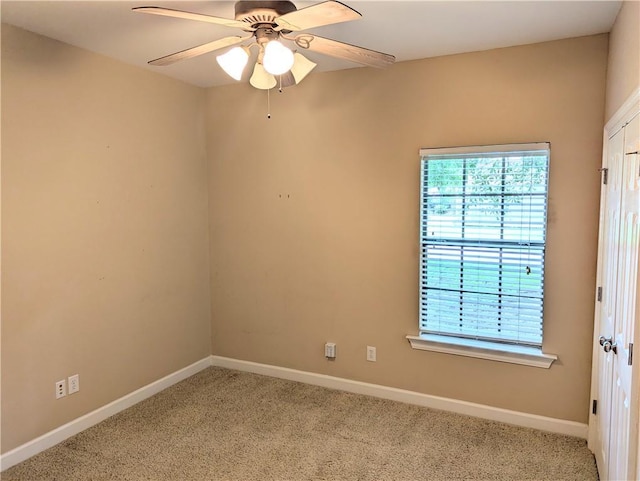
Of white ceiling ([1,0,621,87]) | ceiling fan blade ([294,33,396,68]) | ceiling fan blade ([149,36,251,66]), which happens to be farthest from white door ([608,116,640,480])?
ceiling fan blade ([149,36,251,66])

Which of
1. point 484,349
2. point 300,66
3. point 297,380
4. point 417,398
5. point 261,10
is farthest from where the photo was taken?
point 297,380

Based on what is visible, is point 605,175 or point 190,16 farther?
point 605,175

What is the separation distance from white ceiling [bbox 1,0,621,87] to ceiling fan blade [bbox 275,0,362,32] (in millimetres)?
446

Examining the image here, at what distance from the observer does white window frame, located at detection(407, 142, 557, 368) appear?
289cm

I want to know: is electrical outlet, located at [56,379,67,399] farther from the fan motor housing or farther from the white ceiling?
the fan motor housing

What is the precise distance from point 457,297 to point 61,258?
2.66m

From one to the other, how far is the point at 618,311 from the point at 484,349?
3.74 feet

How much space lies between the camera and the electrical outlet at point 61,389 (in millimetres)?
2844

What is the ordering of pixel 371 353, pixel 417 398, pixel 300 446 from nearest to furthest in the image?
1. pixel 300 446
2. pixel 417 398
3. pixel 371 353

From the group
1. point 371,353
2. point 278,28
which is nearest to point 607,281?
point 371,353

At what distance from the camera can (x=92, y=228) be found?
3.03 metres

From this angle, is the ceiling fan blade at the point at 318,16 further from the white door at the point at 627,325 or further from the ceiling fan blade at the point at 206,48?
the white door at the point at 627,325

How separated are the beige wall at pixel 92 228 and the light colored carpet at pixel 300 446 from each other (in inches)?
14.2

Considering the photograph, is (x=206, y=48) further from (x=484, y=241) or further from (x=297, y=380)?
(x=297, y=380)
